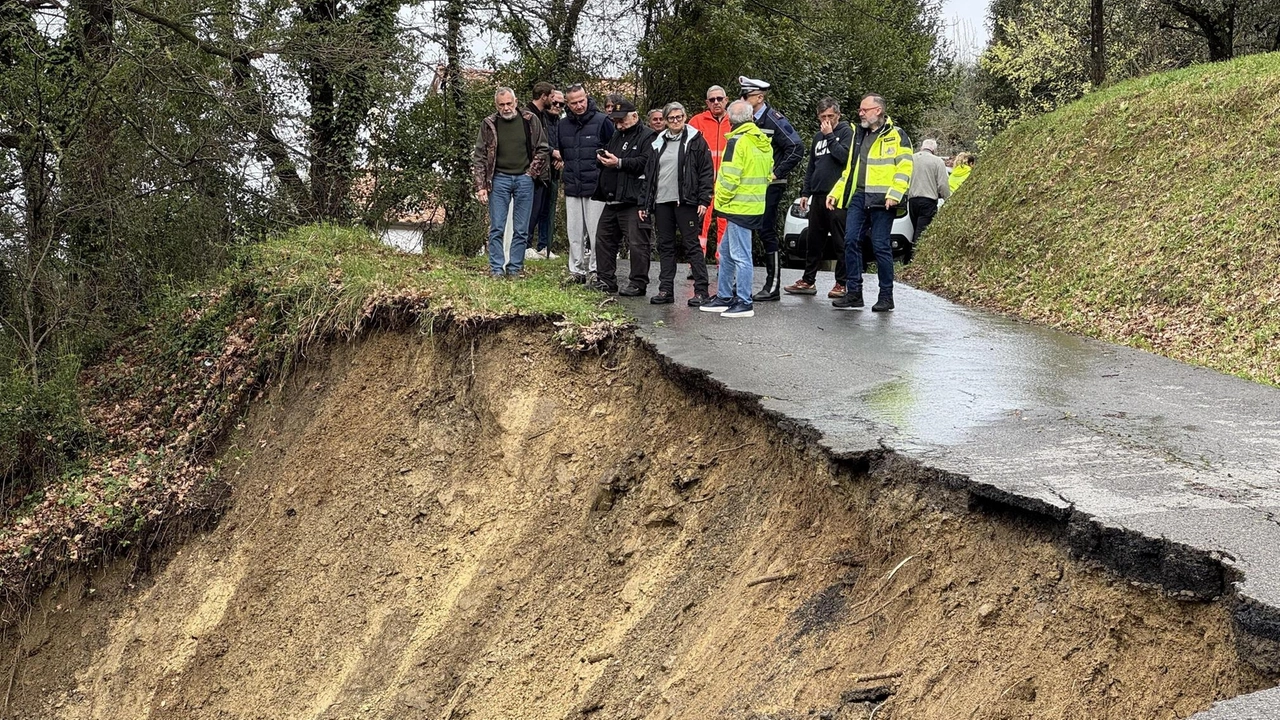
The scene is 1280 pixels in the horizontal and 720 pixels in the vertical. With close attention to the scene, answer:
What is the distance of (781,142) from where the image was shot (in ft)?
35.2

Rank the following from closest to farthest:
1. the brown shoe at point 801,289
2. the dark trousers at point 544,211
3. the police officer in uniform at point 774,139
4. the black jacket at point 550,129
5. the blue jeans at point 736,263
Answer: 1. the blue jeans at point 736,263
2. the police officer in uniform at point 774,139
3. the brown shoe at point 801,289
4. the black jacket at point 550,129
5. the dark trousers at point 544,211

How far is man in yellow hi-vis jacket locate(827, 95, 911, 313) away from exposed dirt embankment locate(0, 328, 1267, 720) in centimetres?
316

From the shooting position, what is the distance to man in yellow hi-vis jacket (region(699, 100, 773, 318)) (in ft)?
31.6

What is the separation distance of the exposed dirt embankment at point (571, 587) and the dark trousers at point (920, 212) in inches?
411

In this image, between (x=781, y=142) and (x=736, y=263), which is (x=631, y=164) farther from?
(x=781, y=142)

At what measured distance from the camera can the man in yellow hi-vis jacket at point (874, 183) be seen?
9.99 m

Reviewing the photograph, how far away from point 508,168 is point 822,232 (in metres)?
3.44

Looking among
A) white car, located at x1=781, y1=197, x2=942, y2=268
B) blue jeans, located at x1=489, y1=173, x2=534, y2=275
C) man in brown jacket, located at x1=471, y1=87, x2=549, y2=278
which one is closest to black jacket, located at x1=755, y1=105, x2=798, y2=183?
man in brown jacket, located at x1=471, y1=87, x2=549, y2=278

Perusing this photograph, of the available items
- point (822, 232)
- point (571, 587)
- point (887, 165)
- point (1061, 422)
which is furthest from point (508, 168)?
point (1061, 422)

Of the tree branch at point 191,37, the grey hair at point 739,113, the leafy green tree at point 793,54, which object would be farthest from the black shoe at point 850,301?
the leafy green tree at point 793,54

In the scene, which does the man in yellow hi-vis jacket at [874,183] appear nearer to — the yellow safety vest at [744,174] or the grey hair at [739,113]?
the yellow safety vest at [744,174]

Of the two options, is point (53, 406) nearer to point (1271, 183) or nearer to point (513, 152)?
point (513, 152)

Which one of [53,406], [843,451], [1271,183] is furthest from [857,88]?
[843,451]

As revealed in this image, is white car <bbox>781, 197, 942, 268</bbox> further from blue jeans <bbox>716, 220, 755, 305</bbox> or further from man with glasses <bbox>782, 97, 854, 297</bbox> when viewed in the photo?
blue jeans <bbox>716, 220, 755, 305</bbox>
